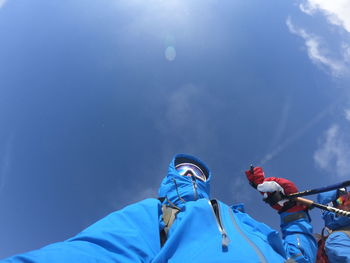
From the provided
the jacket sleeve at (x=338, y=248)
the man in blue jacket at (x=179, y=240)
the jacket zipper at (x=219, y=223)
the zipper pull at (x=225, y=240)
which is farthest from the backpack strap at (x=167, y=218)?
the jacket sleeve at (x=338, y=248)

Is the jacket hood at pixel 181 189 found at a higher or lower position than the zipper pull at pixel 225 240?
higher

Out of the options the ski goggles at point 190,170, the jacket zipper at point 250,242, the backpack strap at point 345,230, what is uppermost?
the ski goggles at point 190,170

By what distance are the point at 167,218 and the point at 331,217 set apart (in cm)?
522

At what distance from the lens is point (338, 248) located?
4.38 m

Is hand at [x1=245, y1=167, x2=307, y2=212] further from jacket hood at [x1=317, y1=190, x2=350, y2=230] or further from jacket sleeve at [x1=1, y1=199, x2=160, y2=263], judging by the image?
jacket sleeve at [x1=1, y1=199, x2=160, y2=263]

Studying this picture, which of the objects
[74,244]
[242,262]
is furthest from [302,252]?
[74,244]

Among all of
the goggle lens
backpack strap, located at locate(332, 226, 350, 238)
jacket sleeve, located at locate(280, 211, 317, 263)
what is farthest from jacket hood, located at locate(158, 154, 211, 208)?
A: the goggle lens

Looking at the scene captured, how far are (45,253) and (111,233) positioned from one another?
0.67 m

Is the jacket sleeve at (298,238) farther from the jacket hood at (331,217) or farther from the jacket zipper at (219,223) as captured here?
the jacket hood at (331,217)

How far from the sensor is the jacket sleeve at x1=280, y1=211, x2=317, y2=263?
302 centimetres

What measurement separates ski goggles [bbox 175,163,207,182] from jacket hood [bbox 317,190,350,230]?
136 inches

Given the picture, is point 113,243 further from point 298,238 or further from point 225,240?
point 298,238

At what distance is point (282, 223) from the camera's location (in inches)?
161

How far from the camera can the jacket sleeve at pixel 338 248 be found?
13.6ft
